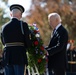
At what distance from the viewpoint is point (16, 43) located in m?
6.00

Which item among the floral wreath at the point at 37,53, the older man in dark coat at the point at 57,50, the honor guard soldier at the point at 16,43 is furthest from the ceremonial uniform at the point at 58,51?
the honor guard soldier at the point at 16,43

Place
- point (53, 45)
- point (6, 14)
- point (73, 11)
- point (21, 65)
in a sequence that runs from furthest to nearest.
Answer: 1. point (73, 11)
2. point (6, 14)
3. point (53, 45)
4. point (21, 65)

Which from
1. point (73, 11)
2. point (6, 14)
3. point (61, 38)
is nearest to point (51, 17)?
point (61, 38)

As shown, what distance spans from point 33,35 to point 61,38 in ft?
1.81

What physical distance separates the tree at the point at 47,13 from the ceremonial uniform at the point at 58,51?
22.0 metres

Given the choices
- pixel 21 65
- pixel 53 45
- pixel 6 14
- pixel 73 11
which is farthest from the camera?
pixel 73 11

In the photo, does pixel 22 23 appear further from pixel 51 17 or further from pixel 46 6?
pixel 46 6

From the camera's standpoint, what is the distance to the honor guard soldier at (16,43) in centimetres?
600

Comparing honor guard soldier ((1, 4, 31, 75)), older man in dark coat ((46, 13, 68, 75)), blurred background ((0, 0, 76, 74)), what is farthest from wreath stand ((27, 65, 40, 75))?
blurred background ((0, 0, 76, 74))

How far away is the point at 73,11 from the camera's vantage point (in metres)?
28.5

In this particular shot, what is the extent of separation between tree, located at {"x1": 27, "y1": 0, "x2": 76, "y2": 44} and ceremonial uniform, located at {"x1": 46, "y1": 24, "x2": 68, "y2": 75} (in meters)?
22.0

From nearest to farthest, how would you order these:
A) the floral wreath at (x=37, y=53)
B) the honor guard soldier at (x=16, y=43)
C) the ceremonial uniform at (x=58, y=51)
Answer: the honor guard soldier at (x=16, y=43) → the ceremonial uniform at (x=58, y=51) → the floral wreath at (x=37, y=53)

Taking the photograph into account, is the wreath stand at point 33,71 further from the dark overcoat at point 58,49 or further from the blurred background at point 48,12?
the blurred background at point 48,12

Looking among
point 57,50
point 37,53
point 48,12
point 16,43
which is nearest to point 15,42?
point 16,43
